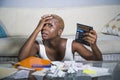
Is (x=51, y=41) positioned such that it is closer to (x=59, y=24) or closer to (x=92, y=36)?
(x=59, y=24)

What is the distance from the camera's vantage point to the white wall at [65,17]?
238 centimetres

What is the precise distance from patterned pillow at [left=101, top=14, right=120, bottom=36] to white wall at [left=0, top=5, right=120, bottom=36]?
0.32 ft

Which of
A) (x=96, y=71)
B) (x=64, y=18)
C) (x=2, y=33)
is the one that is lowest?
(x=96, y=71)

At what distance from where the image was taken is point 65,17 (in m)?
2.41

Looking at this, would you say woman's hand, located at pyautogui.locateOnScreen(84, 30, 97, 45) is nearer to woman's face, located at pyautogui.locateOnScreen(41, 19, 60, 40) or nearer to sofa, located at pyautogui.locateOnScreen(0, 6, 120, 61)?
woman's face, located at pyautogui.locateOnScreen(41, 19, 60, 40)

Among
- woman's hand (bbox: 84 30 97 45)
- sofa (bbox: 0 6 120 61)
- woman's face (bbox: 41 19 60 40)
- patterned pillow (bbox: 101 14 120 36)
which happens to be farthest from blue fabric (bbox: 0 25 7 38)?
woman's hand (bbox: 84 30 97 45)

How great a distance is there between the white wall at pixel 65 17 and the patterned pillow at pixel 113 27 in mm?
99

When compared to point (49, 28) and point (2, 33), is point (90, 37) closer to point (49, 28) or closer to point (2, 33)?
point (49, 28)

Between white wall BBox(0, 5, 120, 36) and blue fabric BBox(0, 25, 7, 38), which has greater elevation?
white wall BBox(0, 5, 120, 36)

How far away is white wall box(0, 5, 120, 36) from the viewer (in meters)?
2.38

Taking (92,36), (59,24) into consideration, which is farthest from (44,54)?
(92,36)

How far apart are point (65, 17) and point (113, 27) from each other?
0.50 meters

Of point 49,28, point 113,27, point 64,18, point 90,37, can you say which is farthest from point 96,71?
point 64,18

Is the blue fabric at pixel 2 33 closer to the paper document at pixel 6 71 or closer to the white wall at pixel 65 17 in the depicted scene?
the white wall at pixel 65 17
